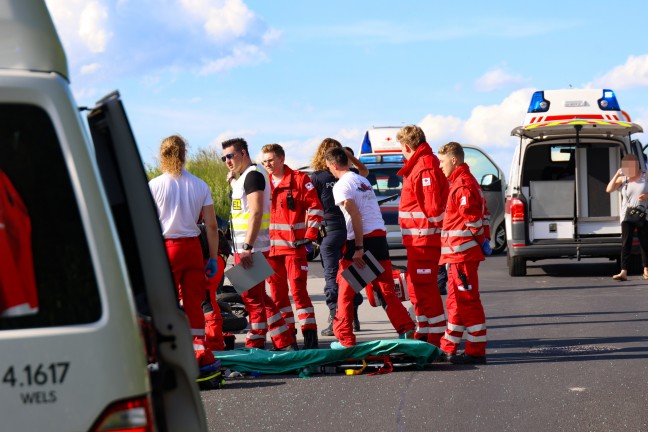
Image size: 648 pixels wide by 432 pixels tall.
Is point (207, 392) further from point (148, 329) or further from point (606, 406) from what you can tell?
point (148, 329)

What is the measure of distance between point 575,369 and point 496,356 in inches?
39.0

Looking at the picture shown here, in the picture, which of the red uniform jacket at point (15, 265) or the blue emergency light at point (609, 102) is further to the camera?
the blue emergency light at point (609, 102)

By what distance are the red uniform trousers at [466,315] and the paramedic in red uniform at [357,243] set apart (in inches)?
28.4

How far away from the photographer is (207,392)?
334 inches

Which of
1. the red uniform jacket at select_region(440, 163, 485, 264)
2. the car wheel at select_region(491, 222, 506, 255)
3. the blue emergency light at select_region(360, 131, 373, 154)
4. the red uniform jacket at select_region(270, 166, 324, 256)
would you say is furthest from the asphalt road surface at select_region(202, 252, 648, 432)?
the blue emergency light at select_region(360, 131, 373, 154)

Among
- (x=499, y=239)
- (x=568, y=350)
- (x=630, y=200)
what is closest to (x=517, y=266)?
(x=630, y=200)

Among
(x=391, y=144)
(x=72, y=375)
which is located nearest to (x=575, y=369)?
(x=72, y=375)

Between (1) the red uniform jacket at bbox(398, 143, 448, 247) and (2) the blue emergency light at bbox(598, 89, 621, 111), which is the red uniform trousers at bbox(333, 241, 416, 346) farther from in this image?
(2) the blue emergency light at bbox(598, 89, 621, 111)

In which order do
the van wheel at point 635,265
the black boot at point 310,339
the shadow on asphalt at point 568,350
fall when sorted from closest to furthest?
the shadow on asphalt at point 568,350 < the black boot at point 310,339 < the van wheel at point 635,265

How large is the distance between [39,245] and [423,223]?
272 inches

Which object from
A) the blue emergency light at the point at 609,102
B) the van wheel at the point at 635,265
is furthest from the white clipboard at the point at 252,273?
Result: the van wheel at the point at 635,265

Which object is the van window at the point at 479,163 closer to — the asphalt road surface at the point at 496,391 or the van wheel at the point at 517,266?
the van wheel at the point at 517,266

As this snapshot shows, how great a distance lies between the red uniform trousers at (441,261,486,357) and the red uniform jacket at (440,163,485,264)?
0.09m

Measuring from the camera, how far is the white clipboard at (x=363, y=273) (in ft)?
32.3
